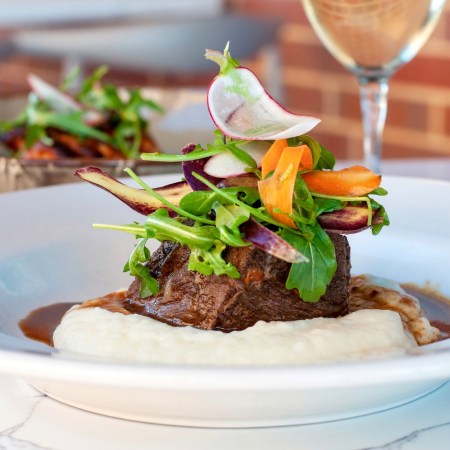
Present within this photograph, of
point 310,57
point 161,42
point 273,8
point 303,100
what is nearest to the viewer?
point 161,42

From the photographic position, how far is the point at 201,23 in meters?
4.89

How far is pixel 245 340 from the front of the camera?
3.75ft

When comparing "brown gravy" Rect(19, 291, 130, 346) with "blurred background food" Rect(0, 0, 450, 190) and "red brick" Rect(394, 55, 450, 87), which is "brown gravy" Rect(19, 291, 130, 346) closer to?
"blurred background food" Rect(0, 0, 450, 190)

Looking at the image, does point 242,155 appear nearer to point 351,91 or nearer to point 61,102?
point 61,102

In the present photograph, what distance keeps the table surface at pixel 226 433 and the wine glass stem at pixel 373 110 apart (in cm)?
112

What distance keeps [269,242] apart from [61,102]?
1484mm

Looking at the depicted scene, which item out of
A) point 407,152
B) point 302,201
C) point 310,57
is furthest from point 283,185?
point 310,57

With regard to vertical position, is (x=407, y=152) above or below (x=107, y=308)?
below

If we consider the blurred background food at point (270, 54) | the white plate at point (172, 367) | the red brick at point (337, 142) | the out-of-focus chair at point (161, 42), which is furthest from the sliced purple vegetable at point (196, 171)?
the red brick at point (337, 142)

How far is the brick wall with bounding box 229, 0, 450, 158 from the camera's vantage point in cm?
432

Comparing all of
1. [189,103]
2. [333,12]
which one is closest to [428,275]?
[333,12]

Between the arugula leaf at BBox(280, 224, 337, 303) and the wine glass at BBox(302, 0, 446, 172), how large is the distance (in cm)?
82

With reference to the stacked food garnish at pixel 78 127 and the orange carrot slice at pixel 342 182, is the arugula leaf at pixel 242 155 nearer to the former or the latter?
the orange carrot slice at pixel 342 182

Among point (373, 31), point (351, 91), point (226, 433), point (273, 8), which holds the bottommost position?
point (351, 91)
